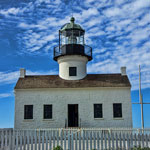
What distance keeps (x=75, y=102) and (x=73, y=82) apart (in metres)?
2.02

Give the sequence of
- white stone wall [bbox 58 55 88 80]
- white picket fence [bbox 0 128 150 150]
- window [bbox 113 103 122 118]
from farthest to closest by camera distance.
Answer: white stone wall [bbox 58 55 88 80], window [bbox 113 103 122 118], white picket fence [bbox 0 128 150 150]

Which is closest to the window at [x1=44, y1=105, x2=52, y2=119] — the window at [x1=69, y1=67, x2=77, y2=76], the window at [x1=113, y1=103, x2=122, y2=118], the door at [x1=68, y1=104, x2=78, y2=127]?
the door at [x1=68, y1=104, x2=78, y2=127]

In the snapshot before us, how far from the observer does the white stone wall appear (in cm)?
2244

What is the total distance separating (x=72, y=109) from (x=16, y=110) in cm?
510

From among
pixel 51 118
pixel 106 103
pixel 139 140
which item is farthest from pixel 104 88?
pixel 139 140

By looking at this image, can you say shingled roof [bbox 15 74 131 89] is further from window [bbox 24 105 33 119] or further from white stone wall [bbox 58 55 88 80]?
window [bbox 24 105 33 119]

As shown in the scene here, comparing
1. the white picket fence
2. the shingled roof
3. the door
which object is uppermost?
the shingled roof

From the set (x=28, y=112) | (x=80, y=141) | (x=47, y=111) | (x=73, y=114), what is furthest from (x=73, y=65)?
(x=80, y=141)

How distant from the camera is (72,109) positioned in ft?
69.4

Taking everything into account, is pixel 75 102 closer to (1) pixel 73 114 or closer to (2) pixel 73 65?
(1) pixel 73 114

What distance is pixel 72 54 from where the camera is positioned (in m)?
22.2

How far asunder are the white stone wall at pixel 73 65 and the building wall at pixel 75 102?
2051mm

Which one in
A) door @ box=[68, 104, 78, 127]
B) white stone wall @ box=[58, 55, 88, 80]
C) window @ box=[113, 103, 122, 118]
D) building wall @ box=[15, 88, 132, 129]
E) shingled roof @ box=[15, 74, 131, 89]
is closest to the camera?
building wall @ box=[15, 88, 132, 129]

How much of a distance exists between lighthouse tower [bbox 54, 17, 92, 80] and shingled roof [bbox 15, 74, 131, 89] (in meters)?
0.80
